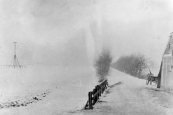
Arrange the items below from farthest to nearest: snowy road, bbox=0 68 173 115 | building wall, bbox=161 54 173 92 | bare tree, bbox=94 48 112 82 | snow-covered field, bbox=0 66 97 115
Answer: bare tree, bbox=94 48 112 82 < building wall, bbox=161 54 173 92 < snow-covered field, bbox=0 66 97 115 < snowy road, bbox=0 68 173 115

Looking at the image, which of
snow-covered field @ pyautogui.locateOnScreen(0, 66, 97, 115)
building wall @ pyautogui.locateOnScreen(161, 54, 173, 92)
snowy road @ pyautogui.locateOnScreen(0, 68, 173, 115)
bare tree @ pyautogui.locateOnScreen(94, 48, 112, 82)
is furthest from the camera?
bare tree @ pyautogui.locateOnScreen(94, 48, 112, 82)

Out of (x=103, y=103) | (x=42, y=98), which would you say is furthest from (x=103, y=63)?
(x=103, y=103)

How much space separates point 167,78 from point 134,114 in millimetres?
12761

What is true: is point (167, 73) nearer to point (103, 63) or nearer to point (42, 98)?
point (42, 98)

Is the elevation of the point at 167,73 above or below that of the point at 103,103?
above

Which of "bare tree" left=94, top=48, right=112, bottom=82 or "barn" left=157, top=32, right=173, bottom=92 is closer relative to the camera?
"barn" left=157, top=32, right=173, bottom=92

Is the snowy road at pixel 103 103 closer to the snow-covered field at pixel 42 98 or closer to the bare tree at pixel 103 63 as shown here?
the snow-covered field at pixel 42 98

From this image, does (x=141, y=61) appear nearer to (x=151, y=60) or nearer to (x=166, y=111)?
(x=151, y=60)

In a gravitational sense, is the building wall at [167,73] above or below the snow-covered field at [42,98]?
above

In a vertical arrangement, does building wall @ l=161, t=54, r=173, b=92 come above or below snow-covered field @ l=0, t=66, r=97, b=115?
above

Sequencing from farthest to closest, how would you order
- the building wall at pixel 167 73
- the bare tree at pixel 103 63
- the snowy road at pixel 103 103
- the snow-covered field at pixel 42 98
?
the bare tree at pixel 103 63
the building wall at pixel 167 73
the snow-covered field at pixel 42 98
the snowy road at pixel 103 103

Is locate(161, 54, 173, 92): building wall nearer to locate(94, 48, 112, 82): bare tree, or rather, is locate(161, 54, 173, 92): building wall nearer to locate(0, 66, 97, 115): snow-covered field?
locate(0, 66, 97, 115): snow-covered field

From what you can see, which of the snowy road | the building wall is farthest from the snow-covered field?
the building wall

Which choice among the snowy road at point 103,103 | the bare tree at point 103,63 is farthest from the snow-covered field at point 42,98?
the bare tree at point 103,63
